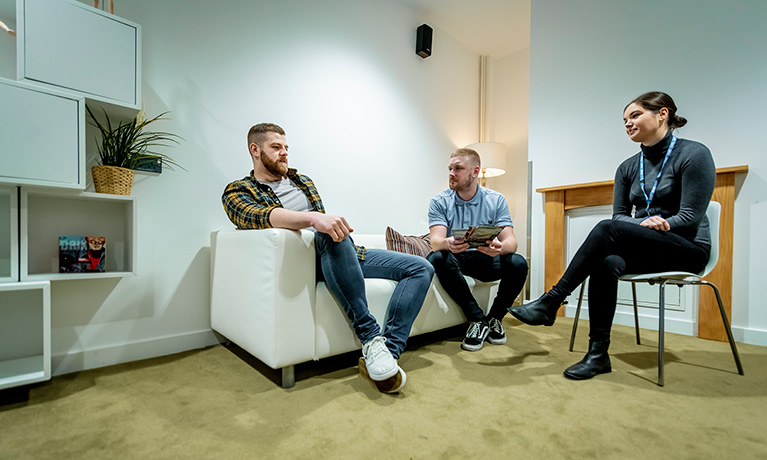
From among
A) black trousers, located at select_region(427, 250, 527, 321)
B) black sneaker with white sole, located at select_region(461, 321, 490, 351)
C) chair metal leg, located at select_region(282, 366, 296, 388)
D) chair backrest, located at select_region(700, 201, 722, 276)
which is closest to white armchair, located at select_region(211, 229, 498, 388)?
chair metal leg, located at select_region(282, 366, 296, 388)

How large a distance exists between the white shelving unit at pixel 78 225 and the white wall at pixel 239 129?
0.09 m

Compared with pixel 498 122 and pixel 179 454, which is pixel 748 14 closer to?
pixel 498 122

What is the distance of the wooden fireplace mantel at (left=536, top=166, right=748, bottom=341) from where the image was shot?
1914 mm

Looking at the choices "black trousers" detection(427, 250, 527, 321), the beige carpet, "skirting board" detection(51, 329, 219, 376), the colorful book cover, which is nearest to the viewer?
the beige carpet

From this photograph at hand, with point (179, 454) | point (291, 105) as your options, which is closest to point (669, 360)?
point (179, 454)

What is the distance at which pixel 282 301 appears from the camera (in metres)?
1.23

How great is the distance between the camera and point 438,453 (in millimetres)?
862

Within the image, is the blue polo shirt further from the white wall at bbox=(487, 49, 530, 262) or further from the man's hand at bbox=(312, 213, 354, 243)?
the white wall at bbox=(487, 49, 530, 262)

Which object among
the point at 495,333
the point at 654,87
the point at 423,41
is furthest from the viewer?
the point at 423,41

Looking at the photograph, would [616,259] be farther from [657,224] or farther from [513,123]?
[513,123]

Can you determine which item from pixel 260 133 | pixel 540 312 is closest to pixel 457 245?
pixel 540 312

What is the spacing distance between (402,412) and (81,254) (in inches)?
54.2

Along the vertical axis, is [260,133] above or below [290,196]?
above

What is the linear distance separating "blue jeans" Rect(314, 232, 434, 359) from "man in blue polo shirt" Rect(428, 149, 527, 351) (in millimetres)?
300
